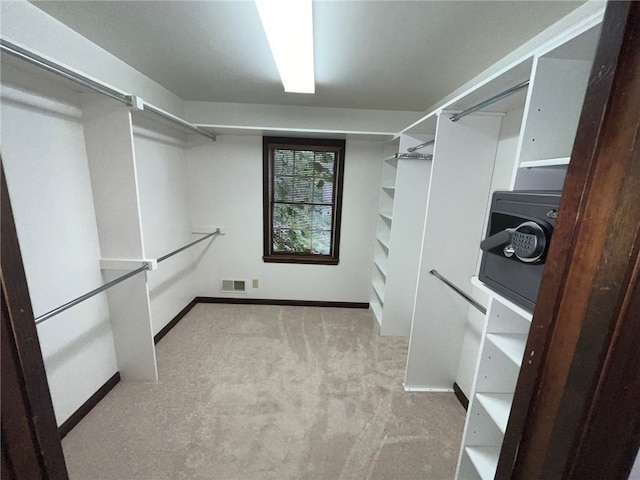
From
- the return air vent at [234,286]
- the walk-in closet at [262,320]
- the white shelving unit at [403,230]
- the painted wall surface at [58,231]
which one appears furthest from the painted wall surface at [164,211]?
the white shelving unit at [403,230]

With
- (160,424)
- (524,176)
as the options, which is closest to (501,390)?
(524,176)

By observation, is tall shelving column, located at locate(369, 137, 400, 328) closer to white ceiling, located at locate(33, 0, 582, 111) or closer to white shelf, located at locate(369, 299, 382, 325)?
white shelf, located at locate(369, 299, 382, 325)

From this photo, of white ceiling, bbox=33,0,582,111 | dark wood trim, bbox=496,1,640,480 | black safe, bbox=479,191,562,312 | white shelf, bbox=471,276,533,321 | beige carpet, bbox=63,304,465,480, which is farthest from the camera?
beige carpet, bbox=63,304,465,480

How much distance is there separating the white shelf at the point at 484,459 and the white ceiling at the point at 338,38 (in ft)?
6.75

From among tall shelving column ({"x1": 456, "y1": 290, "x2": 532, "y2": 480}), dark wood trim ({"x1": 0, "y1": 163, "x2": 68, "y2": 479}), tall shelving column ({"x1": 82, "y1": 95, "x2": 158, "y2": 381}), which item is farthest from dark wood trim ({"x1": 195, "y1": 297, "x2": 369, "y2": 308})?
dark wood trim ({"x1": 0, "y1": 163, "x2": 68, "y2": 479})

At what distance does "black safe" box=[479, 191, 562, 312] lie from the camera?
69 centimetres

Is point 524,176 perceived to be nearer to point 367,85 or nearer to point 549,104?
point 549,104

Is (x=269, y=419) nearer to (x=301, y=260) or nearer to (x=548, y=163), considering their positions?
(x=301, y=260)

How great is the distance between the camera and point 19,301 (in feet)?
1.59

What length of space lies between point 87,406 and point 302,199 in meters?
2.56

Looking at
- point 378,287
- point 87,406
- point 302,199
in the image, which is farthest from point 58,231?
point 378,287

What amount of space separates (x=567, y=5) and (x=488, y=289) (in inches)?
50.7

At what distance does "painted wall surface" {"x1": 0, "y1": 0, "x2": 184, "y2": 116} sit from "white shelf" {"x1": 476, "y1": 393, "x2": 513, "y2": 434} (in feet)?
7.96

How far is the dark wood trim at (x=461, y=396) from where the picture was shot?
1860 mm
